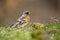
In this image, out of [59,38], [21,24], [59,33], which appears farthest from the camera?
[21,24]

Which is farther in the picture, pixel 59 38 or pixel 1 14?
pixel 1 14

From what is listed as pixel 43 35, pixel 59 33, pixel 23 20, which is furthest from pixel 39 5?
pixel 43 35

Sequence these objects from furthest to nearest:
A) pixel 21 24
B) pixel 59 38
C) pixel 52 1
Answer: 1. pixel 52 1
2. pixel 21 24
3. pixel 59 38

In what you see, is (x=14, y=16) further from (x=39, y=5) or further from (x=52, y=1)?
(x=52, y=1)

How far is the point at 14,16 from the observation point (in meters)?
9.66

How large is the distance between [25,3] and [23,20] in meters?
5.56

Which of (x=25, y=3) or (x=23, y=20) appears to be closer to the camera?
(x=23, y=20)

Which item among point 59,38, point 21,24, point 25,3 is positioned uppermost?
point 25,3

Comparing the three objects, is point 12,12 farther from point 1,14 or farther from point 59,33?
point 59,33

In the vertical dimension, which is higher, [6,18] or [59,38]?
[6,18]

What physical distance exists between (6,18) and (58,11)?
2.28 meters

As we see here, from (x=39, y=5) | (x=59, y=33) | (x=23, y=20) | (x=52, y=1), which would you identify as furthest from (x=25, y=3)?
(x=59, y=33)

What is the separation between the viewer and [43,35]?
204 centimetres

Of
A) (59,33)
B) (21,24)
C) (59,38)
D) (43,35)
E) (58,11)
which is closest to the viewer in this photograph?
(43,35)
